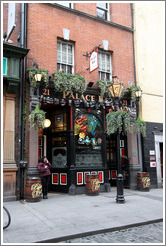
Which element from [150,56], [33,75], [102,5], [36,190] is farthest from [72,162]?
[102,5]

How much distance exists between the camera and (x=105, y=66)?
12.8 metres

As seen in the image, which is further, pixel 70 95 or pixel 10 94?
pixel 70 95

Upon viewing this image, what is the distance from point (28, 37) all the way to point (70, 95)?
10.7 ft

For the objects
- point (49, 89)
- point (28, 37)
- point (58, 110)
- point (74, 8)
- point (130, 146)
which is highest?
point (74, 8)

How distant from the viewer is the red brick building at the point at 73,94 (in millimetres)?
10688

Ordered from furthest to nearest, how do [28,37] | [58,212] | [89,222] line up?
[28,37]
[58,212]
[89,222]

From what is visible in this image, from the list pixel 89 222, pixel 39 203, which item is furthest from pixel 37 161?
pixel 89 222

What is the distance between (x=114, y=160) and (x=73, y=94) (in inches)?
190

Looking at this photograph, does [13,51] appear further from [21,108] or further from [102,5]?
[102,5]

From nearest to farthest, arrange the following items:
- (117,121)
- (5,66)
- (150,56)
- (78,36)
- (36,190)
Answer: (36,190) < (117,121) < (5,66) < (78,36) < (150,56)

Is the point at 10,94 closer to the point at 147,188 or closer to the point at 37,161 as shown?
the point at 37,161

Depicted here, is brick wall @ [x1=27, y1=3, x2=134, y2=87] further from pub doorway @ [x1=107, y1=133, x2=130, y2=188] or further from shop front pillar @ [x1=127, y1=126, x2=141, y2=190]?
pub doorway @ [x1=107, y1=133, x2=130, y2=188]

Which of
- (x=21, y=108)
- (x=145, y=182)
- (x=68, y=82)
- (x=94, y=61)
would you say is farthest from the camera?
(x=145, y=182)

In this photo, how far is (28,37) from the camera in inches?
416
